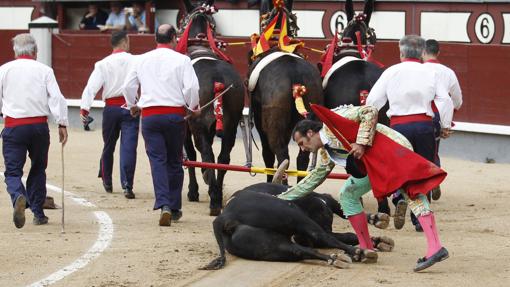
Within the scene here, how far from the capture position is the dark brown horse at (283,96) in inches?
495

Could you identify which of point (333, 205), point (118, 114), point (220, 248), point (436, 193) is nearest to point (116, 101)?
point (118, 114)

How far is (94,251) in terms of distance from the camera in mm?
10344

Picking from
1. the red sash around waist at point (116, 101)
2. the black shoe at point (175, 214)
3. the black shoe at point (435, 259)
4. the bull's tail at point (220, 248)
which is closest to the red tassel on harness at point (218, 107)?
the black shoe at point (175, 214)

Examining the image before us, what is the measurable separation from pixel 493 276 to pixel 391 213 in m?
3.58

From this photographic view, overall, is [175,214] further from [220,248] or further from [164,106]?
[220,248]

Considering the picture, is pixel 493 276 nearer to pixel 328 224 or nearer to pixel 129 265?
pixel 328 224

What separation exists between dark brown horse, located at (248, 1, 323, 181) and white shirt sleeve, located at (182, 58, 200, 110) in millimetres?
1084

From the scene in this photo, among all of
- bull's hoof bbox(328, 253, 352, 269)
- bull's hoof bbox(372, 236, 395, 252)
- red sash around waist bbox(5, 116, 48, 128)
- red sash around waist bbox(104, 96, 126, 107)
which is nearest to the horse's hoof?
bull's hoof bbox(328, 253, 352, 269)

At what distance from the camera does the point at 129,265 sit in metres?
9.70

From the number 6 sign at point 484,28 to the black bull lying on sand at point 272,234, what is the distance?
38.2 ft

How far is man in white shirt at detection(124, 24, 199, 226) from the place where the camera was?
38.1 feet

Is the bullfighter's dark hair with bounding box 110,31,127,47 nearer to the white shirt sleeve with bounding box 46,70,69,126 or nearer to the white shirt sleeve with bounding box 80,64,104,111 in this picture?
the white shirt sleeve with bounding box 80,64,104,111

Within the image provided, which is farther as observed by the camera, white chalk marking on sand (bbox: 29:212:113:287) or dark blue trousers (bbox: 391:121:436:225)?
dark blue trousers (bbox: 391:121:436:225)

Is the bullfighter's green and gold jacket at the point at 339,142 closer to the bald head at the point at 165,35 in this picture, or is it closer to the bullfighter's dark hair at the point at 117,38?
the bald head at the point at 165,35
